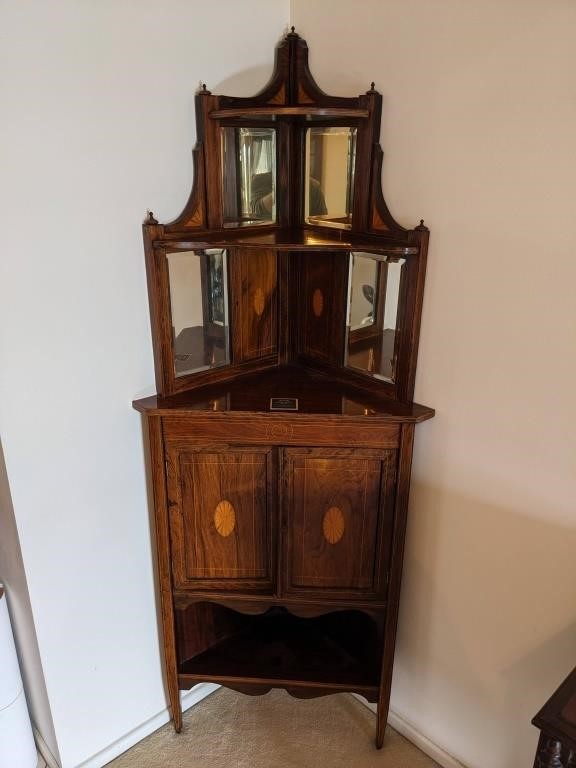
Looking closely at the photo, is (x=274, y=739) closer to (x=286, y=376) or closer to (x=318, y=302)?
(x=286, y=376)

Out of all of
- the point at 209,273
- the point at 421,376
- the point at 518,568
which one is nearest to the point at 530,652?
the point at 518,568

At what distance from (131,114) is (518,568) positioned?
134cm

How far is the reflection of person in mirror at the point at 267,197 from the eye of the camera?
5.26ft

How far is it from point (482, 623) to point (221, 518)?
70cm

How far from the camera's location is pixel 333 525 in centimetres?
158

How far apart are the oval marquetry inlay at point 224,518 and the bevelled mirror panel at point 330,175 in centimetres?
77

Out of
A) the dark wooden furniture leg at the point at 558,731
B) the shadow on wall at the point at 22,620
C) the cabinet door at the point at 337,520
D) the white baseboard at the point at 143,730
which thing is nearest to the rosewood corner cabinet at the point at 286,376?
the cabinet door at the point at 337,520

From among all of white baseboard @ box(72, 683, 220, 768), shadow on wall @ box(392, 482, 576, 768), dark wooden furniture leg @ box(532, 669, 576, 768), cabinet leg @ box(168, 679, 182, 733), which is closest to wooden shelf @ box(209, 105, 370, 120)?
shadow on wall @ box(392, 482, 576, 768)

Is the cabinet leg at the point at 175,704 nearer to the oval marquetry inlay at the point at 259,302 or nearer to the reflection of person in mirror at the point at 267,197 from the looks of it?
the oval marquetry inlay at the point at 259,302

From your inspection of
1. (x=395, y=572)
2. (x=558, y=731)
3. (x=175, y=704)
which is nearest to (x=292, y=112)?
(x=395, y=572)

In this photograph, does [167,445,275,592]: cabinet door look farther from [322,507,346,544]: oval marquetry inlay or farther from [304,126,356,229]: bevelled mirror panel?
[304,126,356,229]: bevelled mirror panel

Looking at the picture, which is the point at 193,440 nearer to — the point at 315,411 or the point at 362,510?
the point at 315,411

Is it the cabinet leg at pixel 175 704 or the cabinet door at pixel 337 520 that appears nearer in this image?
the cabinet door at pixel 337 520

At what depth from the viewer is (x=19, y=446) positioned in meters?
1.38
